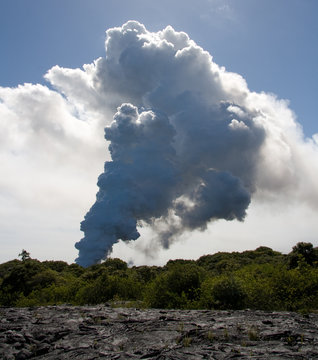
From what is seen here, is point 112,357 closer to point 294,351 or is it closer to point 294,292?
point 294,351

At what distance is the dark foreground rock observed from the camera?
30.9 ft

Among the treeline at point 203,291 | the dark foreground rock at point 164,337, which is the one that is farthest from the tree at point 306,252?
the dark foreground rock at point 164,337

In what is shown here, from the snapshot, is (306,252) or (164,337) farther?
(306,252)

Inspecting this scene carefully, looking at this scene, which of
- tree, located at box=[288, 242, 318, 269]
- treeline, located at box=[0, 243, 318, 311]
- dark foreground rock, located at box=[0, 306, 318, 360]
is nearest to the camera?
dark foreground rock, located at box=[0, 306, 318, 360]

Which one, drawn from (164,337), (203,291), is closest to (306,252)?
(203,291)

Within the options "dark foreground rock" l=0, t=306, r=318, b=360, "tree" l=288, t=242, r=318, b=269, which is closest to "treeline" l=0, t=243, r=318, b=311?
"dark foreground rock" l=0, t=306, r=318, b=360

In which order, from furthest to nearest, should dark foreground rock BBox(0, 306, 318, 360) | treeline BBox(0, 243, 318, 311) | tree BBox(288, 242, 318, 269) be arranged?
1. tree BBox(288, 242, 318, 269)
2. treeline BBox(0, 243, 318, 311)
3. dark foreground rock BBox(0, 306, 318, 360)

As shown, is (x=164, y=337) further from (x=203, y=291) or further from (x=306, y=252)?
(x=306, y=252)

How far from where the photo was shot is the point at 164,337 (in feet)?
37.4

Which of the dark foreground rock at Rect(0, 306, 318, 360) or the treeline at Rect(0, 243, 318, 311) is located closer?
the dark foreground rock at Rect(0, 306, 318, 360)

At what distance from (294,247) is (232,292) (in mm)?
22264

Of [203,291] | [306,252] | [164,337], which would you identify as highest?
[306,252]

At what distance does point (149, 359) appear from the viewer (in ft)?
29.7

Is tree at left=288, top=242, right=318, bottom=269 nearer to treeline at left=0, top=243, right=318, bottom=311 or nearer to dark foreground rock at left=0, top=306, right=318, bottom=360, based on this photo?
treeline at left=0, top=243, right=318, bottom=311
